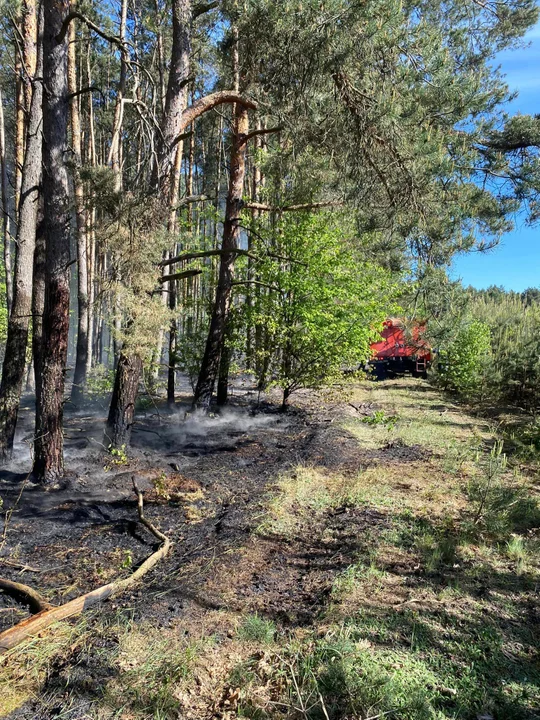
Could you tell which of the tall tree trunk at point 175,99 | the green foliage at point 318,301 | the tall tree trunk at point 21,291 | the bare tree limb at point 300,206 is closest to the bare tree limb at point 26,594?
the tall tree trunk at point 21,291

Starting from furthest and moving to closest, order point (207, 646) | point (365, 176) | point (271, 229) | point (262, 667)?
point (271, 229)
point (365, 176)
point (207, 646)
point (262, 667)

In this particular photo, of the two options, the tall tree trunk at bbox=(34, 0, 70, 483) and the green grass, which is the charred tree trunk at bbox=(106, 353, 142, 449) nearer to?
the tall tree trunk at bbox=(34, 0, 70, 483)

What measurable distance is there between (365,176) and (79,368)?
31.7 feet

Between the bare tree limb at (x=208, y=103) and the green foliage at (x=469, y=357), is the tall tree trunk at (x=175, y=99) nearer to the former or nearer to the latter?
the bare tree limb at (x=208, y=103)

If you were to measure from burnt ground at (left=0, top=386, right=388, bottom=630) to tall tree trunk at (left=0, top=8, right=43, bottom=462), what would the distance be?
808 mm

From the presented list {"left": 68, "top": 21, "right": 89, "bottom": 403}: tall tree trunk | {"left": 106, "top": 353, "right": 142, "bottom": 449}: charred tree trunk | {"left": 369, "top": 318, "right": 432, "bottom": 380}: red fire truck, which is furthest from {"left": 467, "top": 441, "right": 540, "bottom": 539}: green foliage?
{"left": 369, "top": 318, "right": 432, "bottom": 380}: red fire truck

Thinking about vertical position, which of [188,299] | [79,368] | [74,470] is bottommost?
[74,470]

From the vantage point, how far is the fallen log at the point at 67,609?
2791mm

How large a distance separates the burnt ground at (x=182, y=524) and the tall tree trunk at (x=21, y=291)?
81cm

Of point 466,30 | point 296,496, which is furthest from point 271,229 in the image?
point 296,496

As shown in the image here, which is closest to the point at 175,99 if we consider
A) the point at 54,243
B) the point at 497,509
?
the point at 54,243

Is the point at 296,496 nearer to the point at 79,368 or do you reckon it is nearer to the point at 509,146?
the point at 509,146

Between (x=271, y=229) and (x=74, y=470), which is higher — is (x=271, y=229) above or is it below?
above

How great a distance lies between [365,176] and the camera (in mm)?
6129
